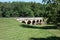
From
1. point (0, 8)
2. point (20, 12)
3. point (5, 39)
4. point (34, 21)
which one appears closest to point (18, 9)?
point (20, 12)

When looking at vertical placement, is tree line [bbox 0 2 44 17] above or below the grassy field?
below

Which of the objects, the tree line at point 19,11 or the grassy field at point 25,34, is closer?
the grassy field at point 25,34

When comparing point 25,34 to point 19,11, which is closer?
point 25,34

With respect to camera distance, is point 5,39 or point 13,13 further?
point 13,13

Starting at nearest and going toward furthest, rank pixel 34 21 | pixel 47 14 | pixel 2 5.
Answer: pixel 47 14, pixel 34 21, pixel 2 5

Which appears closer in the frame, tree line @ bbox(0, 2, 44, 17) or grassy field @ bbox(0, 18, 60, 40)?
grassy field @ bbox(0, 18, 60, 40)

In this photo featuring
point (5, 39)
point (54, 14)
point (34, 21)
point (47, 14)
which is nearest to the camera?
point (5, 39)

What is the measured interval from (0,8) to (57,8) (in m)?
75.0

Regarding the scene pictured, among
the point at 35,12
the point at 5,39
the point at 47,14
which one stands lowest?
the point at 35,12

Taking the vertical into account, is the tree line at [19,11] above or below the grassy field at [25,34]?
below

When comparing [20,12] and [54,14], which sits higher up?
[54,14]

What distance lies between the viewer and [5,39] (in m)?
20.2

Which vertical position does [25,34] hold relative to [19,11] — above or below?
above

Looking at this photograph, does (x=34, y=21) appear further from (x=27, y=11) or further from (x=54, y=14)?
(x=54, y=14)
